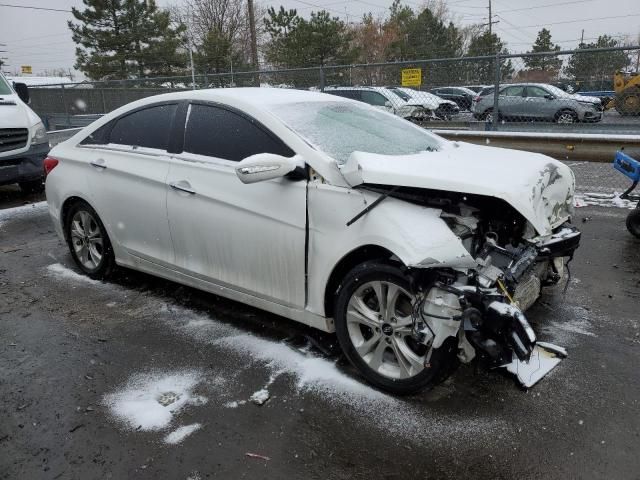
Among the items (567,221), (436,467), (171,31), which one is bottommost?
(436,467)

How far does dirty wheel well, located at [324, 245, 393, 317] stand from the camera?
2902mm

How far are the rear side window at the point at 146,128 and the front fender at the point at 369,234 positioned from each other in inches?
62.1

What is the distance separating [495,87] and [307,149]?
7229 millimetres

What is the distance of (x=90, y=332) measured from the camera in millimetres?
3861

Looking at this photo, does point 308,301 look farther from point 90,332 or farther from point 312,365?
point 90,332

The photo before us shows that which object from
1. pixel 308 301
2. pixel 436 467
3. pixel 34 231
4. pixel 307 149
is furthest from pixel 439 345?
pixel 34 231

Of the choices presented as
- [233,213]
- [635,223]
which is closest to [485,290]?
[233,213]

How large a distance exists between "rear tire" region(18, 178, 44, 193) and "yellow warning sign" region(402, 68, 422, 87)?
7.21 m

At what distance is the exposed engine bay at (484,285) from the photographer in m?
2.59

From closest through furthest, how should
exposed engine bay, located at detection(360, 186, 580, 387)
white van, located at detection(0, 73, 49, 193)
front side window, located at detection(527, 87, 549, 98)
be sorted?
1. exposed engine bay, located at detection(360, 186, 580, 387)
2. white van, located at detection(0, 73, 49, 193)
3. front side window, located at detection(527, 87, 549, 98)

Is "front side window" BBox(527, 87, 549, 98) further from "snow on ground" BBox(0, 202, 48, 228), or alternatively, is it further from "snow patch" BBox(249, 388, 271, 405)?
"snow patch" BBox(249, 388, 271, 405)

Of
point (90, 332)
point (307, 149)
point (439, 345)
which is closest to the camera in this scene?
point (439, 345)

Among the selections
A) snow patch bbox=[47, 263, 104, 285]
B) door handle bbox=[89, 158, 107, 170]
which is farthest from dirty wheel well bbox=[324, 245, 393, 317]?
snow patch bbox=[47, 263, 104, 285]

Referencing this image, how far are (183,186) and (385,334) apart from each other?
181 cm
